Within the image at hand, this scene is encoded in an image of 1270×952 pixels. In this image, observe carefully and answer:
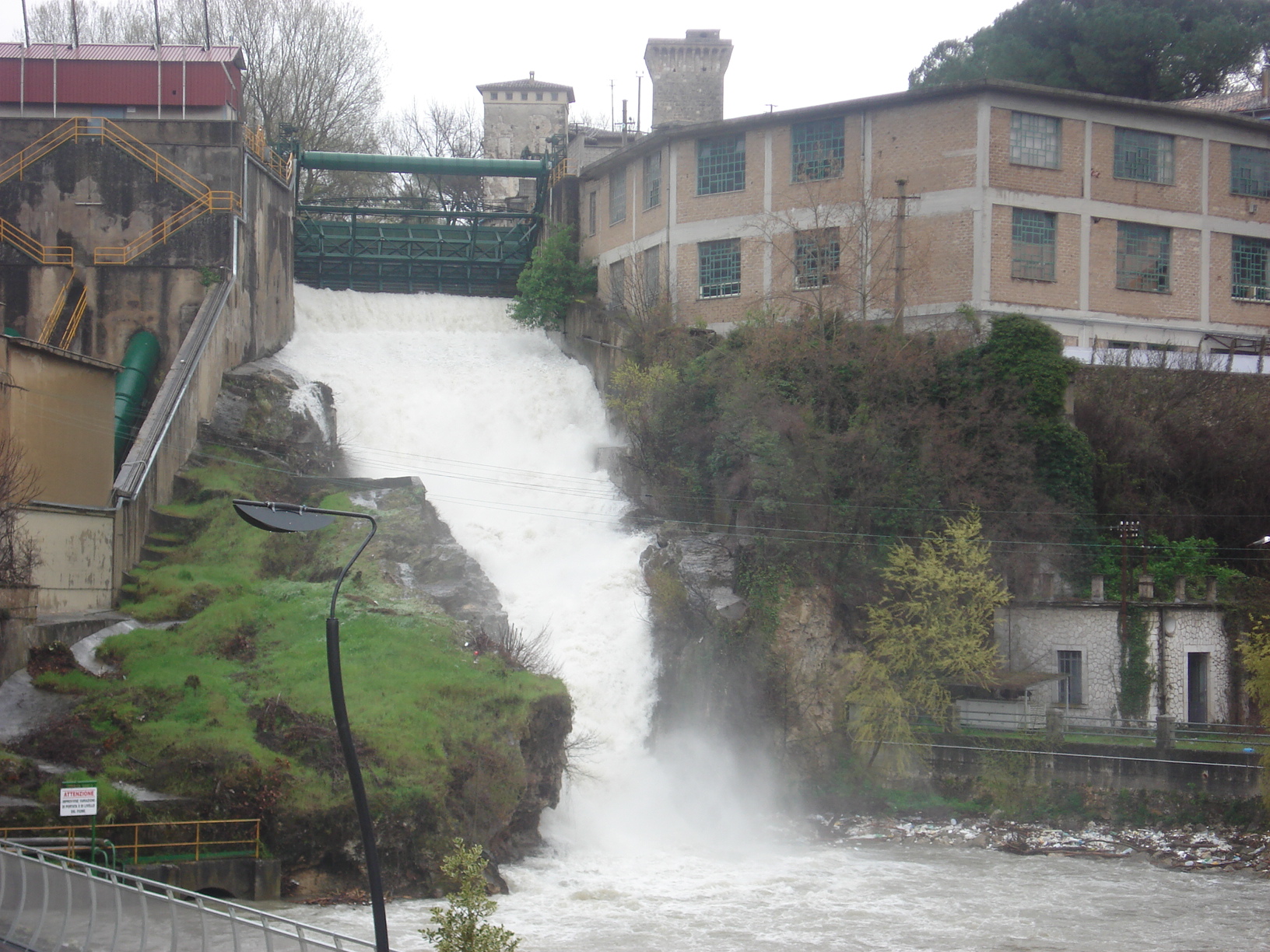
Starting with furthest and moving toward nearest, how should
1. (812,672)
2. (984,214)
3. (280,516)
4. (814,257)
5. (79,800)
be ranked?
(814,257) → (984,214) → (812,672) → (79,800) → (280,516)

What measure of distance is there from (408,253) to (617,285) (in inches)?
367

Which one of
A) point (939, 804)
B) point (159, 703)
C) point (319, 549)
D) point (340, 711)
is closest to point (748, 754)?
point (939, 804)

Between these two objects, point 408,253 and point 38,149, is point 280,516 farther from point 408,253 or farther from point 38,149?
point 408,253

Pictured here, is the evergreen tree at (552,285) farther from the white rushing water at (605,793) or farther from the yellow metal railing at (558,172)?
the yellow metal railing at (558,172)

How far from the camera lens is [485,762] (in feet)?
76.9

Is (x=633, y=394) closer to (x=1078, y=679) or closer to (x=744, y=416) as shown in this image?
(x=744, y=416)

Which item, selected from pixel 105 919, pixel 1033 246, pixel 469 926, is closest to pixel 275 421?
pixel 105 919

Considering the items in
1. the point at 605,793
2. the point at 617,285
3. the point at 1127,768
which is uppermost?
the point at 617,285

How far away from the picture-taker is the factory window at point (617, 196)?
43.4m

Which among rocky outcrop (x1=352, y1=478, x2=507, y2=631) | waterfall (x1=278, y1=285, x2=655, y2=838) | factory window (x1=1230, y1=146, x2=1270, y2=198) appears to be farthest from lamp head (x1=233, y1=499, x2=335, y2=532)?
factory window (x1=1230, y1=146, x2=1270, y2=198)

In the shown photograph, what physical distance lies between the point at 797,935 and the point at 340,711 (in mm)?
11227

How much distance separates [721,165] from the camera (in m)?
39.9

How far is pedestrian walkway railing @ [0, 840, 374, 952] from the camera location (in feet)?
43.9

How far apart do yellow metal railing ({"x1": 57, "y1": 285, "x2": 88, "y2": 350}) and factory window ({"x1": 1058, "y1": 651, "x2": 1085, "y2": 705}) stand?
27963 mm
